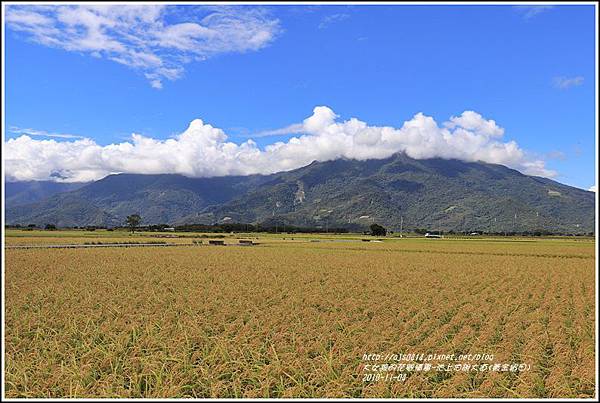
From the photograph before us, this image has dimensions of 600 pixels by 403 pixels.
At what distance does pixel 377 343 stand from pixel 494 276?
21.8m

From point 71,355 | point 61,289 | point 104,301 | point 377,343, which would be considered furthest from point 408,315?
point 61,289

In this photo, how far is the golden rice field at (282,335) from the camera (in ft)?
27.0

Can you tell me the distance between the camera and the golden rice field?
824cm

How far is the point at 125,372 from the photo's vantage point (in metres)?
8.80

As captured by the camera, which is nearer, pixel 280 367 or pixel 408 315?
pixel 280 367

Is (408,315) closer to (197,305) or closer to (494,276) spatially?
(197,305)

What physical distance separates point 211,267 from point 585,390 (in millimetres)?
28766

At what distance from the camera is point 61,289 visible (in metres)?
21.0

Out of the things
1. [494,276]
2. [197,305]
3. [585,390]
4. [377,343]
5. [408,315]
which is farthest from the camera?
[494,276]

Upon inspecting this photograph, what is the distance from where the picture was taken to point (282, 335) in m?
12.2

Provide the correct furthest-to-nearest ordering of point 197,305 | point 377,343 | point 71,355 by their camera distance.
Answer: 1. point 197,305
2. point 377,343
3. point 71,355

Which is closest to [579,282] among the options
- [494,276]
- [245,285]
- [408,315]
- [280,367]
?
[494,276]

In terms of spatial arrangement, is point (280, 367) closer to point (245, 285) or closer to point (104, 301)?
point (104, 301)

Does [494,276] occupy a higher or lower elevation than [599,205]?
lower
